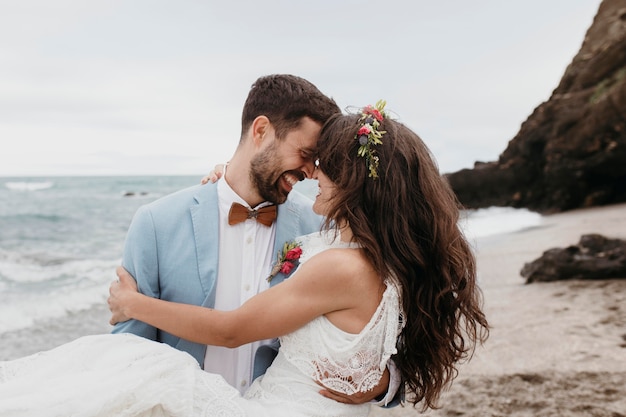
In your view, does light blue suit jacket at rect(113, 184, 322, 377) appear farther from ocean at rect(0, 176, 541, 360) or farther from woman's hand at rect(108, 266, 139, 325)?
ocean at rect(0, 176, 541, 360)

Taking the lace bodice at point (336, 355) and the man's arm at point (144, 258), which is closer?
the lace bodice at point (336, 355)

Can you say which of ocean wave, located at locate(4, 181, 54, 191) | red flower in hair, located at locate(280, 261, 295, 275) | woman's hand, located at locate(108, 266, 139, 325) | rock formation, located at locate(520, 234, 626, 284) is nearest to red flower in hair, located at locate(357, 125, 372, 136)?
red flower in hair, located at locate(280, 261, 295, 275)

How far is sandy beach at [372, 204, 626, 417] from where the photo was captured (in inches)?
170

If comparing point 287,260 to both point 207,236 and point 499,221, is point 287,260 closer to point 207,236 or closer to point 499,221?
point 207,236

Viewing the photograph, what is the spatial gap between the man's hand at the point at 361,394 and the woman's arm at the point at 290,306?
0.34 m

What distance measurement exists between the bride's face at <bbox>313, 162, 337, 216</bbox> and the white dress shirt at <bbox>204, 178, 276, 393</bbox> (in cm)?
59

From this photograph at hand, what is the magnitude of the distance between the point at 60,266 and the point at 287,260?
12.8 metres

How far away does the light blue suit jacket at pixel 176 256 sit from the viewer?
296 cm

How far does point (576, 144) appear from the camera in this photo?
732 inches

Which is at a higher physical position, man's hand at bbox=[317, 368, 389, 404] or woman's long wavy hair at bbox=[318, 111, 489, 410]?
woman's long wavy hair at bbox=[318, 111, 489, 410]

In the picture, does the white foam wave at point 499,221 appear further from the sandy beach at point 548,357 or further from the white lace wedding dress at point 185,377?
the white lace wedding dress at point 185,377

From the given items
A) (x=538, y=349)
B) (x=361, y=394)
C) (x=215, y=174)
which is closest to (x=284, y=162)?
(x=215, y=174)

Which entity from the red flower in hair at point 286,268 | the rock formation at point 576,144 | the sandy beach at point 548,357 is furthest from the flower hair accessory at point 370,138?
the rock formation at point 576,144

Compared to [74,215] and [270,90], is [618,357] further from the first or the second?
[74,215]
